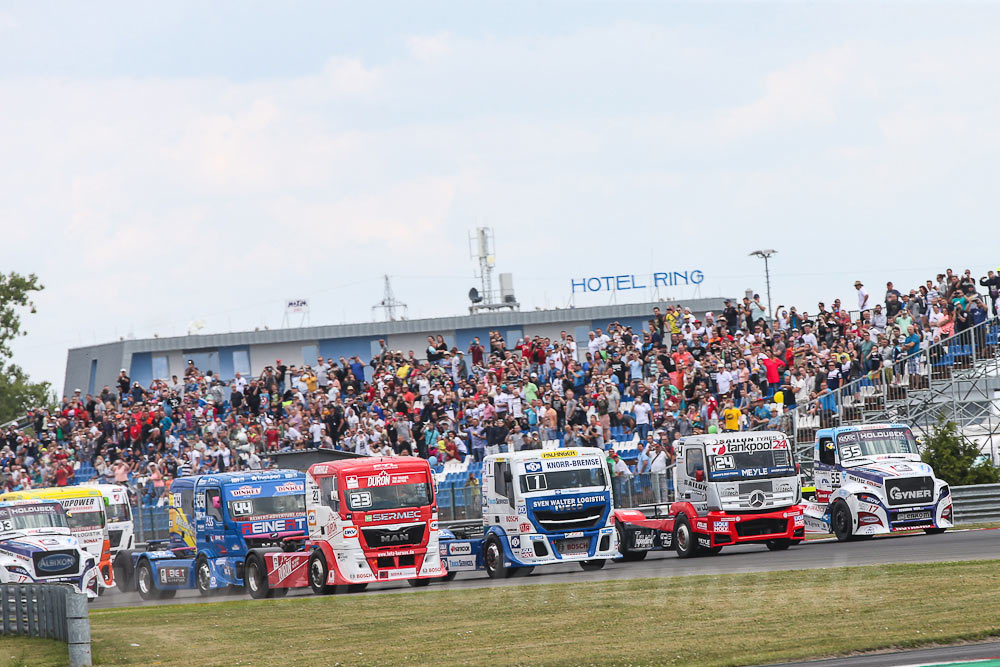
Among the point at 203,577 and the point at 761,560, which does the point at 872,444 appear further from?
the point at 203,577

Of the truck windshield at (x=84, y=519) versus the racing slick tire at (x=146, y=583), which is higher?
the truck windshield at (x=84, y=519)

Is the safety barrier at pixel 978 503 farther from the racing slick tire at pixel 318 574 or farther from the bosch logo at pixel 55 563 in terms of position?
the bosch logo at pixel 55 563

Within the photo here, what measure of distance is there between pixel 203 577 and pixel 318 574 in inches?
144

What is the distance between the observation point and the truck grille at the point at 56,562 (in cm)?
2755

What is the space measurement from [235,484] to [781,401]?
1288 cm

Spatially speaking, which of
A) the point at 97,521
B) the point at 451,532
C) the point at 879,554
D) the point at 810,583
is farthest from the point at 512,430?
the point at 810,583

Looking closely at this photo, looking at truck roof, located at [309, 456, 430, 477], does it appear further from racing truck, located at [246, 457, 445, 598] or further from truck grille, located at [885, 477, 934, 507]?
truck grille, located at [885, 477, 934, 507]

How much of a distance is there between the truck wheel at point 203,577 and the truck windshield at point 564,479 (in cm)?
623

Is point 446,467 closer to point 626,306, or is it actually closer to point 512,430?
point 512,430

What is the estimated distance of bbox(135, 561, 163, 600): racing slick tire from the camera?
29.4m

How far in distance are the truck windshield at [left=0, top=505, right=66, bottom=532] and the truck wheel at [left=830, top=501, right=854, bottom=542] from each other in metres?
14.9

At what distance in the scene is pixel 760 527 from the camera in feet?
90.0

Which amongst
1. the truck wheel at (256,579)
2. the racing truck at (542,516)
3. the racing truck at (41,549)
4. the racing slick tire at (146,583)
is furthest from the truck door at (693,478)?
the racing truck at (41,549)

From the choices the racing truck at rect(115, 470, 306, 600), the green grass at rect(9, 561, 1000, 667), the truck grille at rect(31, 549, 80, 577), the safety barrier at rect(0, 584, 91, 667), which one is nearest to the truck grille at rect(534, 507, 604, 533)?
the green grass at rect(9, 561, 1000, 667)
